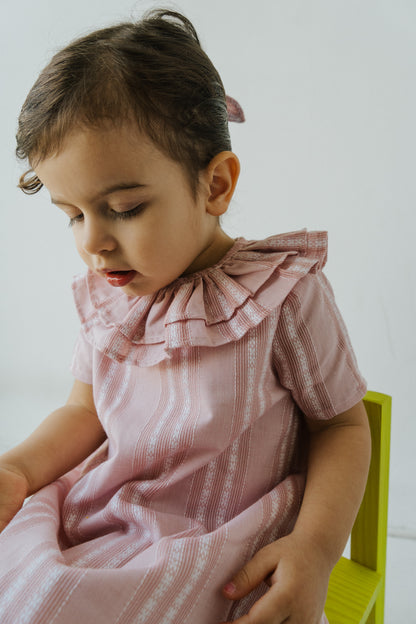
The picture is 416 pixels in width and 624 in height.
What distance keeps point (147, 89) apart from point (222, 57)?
1.81 ft

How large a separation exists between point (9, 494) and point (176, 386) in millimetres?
198

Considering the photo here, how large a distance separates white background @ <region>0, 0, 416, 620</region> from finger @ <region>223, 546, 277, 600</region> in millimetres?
487

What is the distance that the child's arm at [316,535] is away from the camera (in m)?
0.45

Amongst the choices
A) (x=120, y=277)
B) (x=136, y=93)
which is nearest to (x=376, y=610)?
(x=120, y=277)

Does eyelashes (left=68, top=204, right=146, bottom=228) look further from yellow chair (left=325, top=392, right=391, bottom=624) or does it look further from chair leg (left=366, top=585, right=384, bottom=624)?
chair leg (left=366, top=585, right=384, bottom=624)

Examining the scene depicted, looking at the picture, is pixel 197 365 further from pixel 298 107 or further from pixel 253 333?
pixel 298 107

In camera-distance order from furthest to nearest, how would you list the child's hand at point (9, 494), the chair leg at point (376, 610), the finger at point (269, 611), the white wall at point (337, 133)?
the white wall at point (337, 133)
the chair leg at point (376, 610)
the child's hand at point (9, 494)
the finger at point (269, 611)

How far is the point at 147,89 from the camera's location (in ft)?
1.56

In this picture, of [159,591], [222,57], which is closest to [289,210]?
[222,57]

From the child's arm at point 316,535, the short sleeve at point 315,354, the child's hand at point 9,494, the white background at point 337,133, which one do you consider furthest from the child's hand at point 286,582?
the white background at point 337,133

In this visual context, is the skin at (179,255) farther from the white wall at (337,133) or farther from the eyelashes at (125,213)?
the white wall at (337,133)

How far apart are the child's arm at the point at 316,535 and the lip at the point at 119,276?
0.23 metres

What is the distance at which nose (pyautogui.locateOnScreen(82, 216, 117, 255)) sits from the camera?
1.62ft

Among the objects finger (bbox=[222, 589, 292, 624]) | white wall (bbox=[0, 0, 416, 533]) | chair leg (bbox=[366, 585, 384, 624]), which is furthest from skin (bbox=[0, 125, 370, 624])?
white wall (bbox=[0, 0, 416, 533])
